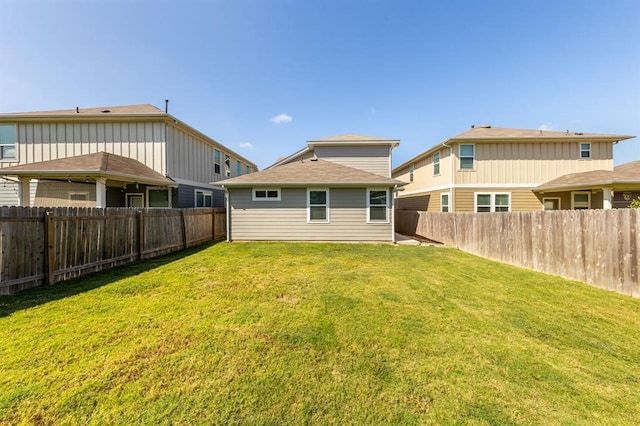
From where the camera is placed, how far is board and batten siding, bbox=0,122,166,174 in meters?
12.7

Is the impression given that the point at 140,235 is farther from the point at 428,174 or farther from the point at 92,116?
the point at 428,174

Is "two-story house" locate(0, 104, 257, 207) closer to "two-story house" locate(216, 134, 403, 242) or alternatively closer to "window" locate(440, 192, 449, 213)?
"two-story house" locate(216, 134, 403, 242)

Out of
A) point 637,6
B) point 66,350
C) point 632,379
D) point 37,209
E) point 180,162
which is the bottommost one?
point 632,379

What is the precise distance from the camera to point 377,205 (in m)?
11.3

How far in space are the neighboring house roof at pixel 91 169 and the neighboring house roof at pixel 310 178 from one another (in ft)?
11.3

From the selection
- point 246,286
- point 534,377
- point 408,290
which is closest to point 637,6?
point 408,290

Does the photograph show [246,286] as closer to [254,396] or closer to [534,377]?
[254,396]

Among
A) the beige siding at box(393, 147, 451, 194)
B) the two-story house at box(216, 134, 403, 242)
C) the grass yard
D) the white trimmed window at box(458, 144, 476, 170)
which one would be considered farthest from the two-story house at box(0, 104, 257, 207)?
the white trimmed window at box(458, 144, 476, 170)

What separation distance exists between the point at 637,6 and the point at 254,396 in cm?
1580

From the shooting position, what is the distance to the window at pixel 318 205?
1132 centimetres

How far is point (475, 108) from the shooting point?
65.1 feet

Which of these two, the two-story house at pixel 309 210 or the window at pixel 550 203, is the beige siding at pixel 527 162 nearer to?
the window at pixel 550 203

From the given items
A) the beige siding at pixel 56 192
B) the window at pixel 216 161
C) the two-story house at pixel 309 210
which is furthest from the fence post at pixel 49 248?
the window at pixel 216 161

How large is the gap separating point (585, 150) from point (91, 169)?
2441cm
